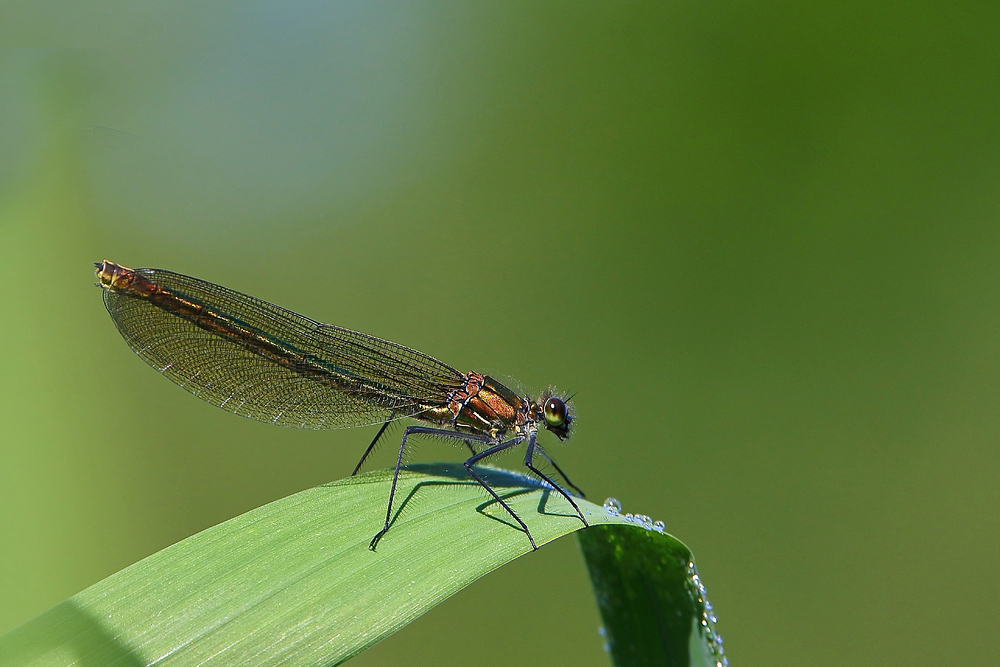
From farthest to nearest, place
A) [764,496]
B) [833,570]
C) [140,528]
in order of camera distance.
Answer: [140,528], [764,496], [833,570]

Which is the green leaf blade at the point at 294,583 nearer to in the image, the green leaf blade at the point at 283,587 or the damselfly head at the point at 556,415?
the green leaf blade at the point at 283,587

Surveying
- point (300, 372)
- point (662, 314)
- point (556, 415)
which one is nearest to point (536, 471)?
point (556, 415)

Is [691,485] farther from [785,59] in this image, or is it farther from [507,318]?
[785,59]

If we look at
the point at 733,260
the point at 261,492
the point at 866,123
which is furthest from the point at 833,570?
the point at 261,492

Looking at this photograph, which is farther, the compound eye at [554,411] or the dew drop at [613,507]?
the compound eye at [554,411]

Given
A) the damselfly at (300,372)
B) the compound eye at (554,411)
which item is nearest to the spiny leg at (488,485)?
the damselfly at (300,372)

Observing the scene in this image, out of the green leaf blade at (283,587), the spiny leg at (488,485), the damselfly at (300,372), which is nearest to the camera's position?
the green leaf blade at (283,587)

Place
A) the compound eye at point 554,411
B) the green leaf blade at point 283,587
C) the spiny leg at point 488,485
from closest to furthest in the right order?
1. the green leaf blade at point 283,587
2. the spiny leg at point 488,485
3. the compound eye at point 554,411
